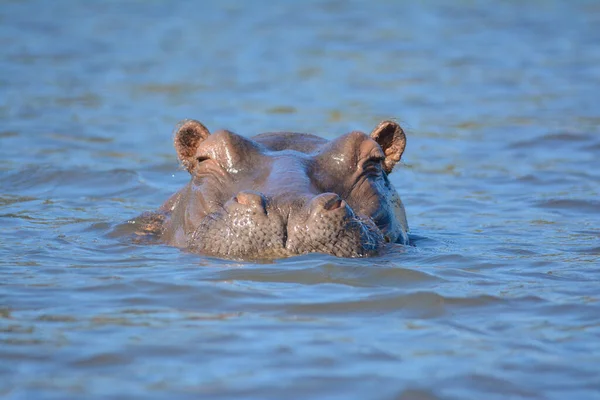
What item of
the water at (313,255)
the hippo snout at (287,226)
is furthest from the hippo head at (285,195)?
the water at (313,255)

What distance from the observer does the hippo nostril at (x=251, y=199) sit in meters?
7.93

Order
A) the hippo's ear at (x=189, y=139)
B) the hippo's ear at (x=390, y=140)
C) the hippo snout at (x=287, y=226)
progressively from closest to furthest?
1. the hippo snout at (x=287, y=226)
2. the hippo's ear at (x=189, y=139)
3. the hippo's ear at (x=390, y=140)

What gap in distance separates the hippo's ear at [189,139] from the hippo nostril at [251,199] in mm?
1630

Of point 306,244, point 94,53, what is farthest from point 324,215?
point 94,53

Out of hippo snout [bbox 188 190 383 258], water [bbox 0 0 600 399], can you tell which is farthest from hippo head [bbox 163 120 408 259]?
water [bbox 0 0 600 399]

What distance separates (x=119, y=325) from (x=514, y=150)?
982 centimetres

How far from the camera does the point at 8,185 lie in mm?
13156

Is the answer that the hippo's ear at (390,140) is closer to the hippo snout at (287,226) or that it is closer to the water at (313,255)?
the water at (313,255)

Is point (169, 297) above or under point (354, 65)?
under

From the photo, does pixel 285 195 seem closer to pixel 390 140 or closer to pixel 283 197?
pixel 283 197

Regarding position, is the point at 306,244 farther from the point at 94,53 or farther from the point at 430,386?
the point at 94,53

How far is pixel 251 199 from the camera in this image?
795 centimetres

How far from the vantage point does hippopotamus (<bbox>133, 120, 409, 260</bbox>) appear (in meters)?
7.96

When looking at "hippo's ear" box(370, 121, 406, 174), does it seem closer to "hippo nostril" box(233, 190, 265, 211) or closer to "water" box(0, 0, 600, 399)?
"water" box(0, 0, 600, 399)
